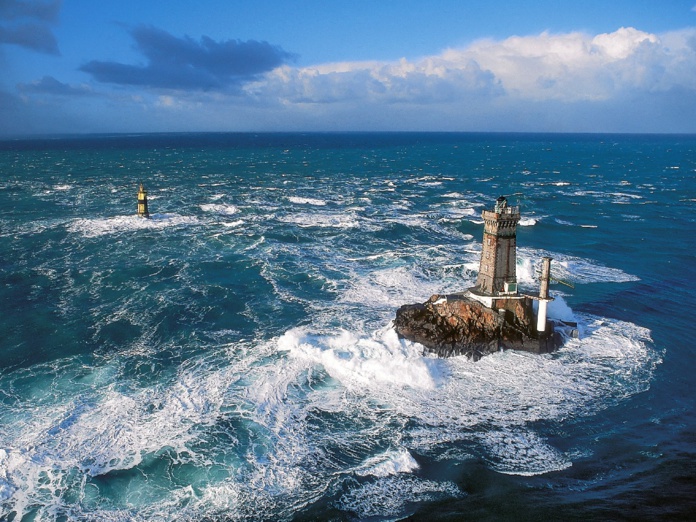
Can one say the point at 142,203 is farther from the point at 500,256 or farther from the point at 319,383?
the point at 500,256

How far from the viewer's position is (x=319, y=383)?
1192 inches

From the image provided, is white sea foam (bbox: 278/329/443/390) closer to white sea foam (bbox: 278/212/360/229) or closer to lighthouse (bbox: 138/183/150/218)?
white sea foam (bbox: 278/212/360/229)

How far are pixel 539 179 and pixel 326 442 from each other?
107 meters

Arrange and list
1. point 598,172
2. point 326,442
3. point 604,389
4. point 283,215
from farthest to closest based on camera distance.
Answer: point 598,172 < point 283,215 < point 604,389 < point 326,442

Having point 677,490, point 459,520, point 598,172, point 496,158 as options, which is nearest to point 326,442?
point 459,520

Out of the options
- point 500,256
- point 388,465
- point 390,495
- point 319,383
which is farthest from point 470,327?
point 390,495

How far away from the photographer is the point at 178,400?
27969 mm

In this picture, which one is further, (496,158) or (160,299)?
(496,158)

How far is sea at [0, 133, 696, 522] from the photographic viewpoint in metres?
22.0

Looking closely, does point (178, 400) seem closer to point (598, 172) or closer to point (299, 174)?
point (299, 174)

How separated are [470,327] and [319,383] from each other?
10.9 m

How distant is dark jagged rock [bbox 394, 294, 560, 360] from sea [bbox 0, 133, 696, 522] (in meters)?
0.92

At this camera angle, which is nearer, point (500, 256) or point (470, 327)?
point (470, 327)

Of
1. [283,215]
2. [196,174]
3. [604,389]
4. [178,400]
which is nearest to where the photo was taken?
[178,400]
